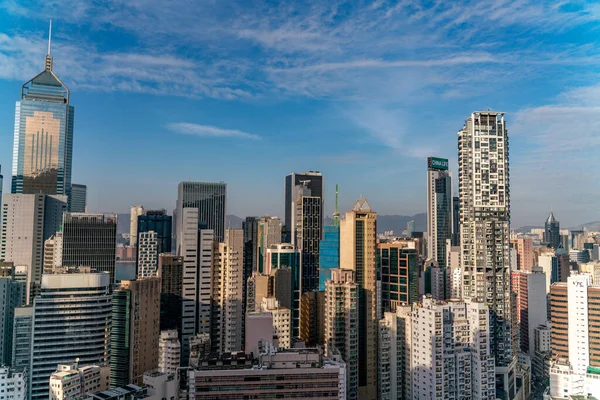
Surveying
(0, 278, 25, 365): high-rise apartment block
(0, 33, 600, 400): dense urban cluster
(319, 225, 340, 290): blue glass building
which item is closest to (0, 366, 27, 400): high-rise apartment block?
(0, 33, 600, 400): dense urban cluster

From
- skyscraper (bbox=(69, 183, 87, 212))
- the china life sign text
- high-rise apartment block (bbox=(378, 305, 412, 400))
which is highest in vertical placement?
the china life sign text

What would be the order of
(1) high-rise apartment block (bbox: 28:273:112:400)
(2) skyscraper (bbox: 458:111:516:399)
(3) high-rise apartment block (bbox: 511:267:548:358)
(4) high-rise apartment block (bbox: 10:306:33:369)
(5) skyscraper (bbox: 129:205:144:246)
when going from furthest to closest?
(5) skyscraper (bbox: 129:205:144:246), (3) high-rise apartment block (bbox: 511:267:548:358), (2) skyscraper (bbox: 458:111:516:399), (4) high-rise apartment block (bbox: 10:306:33:369), (1) high-rise apartment block (bbox: 28:273:112:400)

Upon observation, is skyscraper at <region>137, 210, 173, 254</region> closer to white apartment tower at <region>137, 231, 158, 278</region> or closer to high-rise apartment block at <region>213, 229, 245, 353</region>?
white apartment tower at <region>137, 231, 158, 278</region>

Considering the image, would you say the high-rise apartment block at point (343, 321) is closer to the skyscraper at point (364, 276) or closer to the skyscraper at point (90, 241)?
the skyscraper at point (364, 276)

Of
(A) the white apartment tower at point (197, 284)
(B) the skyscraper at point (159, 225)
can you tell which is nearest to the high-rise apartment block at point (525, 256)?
(A) the white apartment tower at point (197, 284)

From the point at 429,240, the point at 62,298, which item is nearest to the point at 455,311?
the point at 62,298
